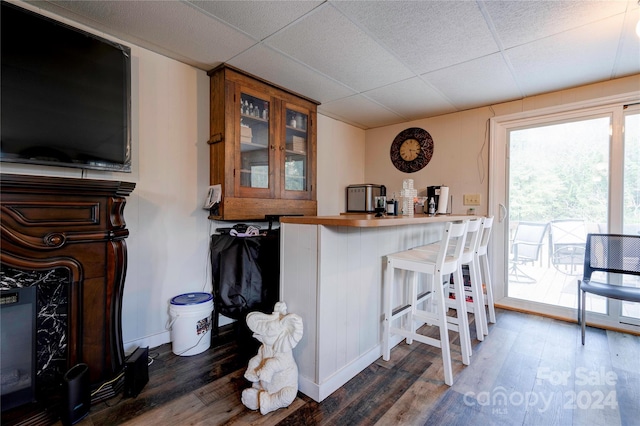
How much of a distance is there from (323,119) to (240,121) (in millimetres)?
1511

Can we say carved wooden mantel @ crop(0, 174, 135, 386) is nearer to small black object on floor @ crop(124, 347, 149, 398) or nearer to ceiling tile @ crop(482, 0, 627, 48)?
small black object on floor @ crop(124, 347, 149, 398)

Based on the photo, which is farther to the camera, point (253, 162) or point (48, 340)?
point (253, 162)

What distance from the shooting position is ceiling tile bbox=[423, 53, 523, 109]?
7.63 feet

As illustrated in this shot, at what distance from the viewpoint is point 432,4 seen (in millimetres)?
1621

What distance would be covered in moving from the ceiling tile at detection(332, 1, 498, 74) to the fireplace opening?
7.62 feet

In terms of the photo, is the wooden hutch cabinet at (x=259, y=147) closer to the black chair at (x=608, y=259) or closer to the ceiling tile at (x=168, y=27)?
the ceiling tile at (x=168, y=27)

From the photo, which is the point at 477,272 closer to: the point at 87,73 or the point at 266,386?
the point at 266,386

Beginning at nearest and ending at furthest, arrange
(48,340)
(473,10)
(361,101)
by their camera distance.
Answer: (48,340)
(473,10)
(361,101)

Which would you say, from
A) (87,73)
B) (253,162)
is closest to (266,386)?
(253,162)

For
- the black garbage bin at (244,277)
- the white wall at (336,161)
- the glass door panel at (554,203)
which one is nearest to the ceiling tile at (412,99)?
the white wall at (336,161)

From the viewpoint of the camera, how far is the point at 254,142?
2.53m

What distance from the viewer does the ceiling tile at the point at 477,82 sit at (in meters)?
2.32

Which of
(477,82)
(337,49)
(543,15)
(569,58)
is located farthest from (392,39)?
(569,58)

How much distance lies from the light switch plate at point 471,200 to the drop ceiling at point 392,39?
1116mm
